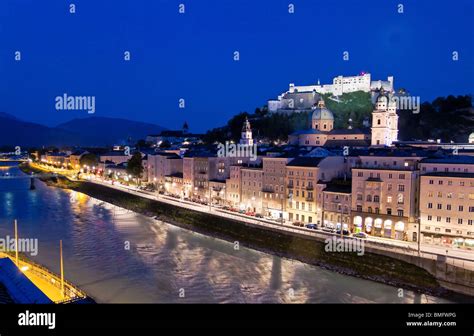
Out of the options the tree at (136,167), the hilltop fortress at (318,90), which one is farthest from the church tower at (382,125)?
the tree at (136,167)

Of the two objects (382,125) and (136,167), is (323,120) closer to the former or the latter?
(382,125)

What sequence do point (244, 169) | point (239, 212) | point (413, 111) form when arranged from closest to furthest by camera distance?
point (239, 212) < point (244, 169) < point (413, 111)

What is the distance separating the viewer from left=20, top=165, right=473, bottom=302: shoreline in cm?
1174

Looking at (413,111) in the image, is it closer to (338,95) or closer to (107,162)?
(338,95)

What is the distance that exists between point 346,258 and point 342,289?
84.5 inches

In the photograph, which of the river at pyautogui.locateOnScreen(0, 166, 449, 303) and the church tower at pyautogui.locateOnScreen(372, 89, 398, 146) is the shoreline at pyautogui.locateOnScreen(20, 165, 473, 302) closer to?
the river at pyautogui.locateOnScreen(0, 166, 449, 303)

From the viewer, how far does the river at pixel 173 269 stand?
35.2 feet

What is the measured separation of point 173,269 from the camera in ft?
42.1

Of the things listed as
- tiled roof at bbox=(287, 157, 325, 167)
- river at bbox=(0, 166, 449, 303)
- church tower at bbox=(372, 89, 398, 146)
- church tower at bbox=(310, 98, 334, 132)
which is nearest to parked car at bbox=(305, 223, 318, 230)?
river at bbox=(0, 166, 449, 303)

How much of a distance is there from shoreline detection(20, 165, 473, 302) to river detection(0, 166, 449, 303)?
0.34m

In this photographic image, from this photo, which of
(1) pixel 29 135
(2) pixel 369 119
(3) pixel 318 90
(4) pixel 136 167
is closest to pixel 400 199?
(4) pixel 136 167

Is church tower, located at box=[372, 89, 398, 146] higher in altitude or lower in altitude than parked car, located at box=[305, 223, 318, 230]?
higher
